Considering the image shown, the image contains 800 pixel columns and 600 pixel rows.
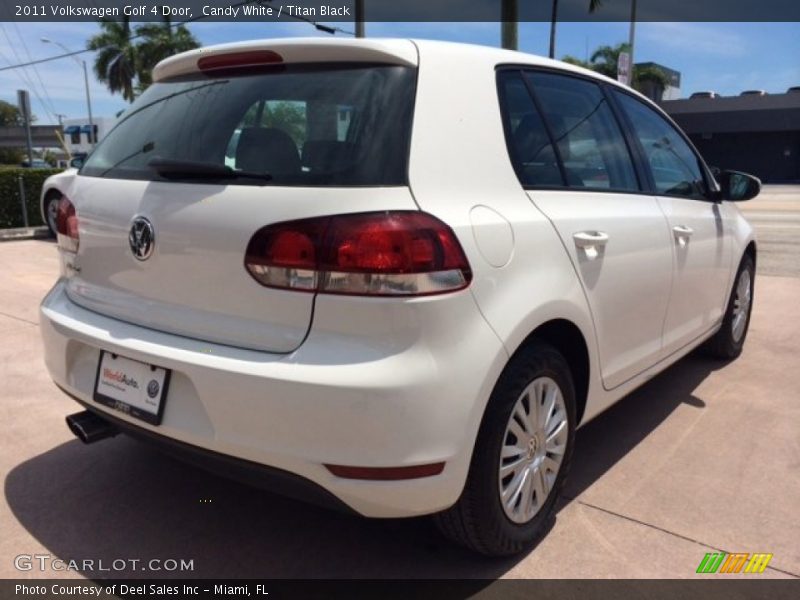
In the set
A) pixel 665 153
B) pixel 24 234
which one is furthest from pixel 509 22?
pixel 665 153

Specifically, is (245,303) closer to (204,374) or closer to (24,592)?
(204,374)

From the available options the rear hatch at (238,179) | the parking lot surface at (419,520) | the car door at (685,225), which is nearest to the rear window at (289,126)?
the rear hatch at (238,179)

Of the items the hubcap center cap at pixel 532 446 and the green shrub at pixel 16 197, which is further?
the green shrub at pixel 16 197

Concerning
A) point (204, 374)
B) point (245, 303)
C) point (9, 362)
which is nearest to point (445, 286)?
point (245, 303)

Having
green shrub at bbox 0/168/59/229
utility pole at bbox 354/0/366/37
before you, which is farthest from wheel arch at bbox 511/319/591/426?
utility pole at bbox 354/0/366/37

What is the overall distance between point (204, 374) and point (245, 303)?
25cm

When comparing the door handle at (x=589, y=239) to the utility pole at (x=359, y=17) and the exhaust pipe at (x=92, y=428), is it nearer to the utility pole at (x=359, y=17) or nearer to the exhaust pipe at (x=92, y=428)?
the exhaust pipe at (x=92, y=428)

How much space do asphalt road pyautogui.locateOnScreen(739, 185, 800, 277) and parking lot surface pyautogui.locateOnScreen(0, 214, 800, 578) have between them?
561 cm

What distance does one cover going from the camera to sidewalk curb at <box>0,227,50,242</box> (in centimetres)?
1174

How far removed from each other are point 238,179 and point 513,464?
1305 mm

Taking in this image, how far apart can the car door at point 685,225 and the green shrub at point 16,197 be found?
12422 millimetres

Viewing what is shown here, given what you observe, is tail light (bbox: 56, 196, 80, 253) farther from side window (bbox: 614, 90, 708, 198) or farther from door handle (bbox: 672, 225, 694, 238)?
door handle (bbox: 672, 225, 694, 238)

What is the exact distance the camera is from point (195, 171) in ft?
7.43

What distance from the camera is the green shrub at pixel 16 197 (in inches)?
507
